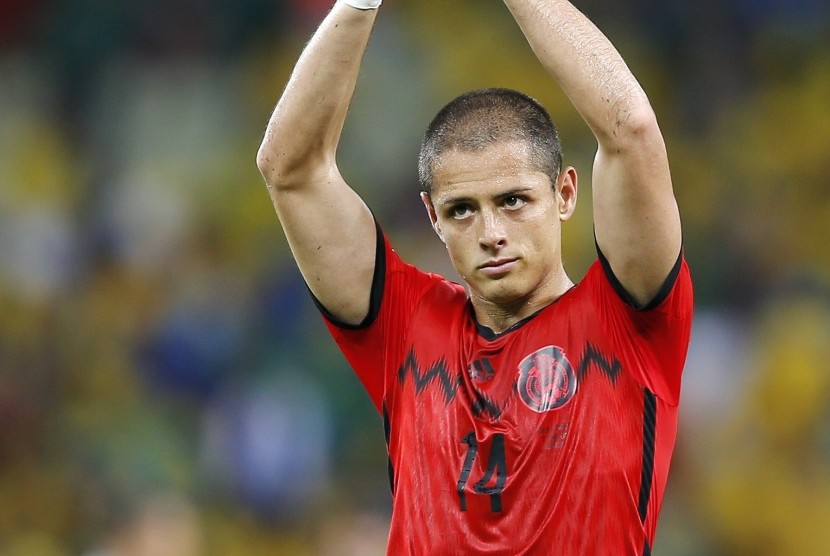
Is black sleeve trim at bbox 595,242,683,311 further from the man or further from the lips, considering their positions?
the lips

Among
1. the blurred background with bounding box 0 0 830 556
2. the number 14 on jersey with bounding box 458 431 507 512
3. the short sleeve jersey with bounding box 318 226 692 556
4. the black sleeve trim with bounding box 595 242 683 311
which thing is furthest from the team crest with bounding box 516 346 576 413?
the blurred background with bounding box 0 0 830 556

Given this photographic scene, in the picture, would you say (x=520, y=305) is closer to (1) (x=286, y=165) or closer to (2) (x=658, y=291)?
(2) (x=658, y=291)

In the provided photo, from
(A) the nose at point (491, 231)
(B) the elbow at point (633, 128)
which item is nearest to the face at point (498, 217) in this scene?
(A) the nose at point (491, 231)

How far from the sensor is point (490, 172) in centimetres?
335

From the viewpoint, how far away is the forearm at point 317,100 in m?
3.31

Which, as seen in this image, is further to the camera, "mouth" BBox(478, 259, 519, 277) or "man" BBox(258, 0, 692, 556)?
"mouth" BBox(478, 259, 519, 277)

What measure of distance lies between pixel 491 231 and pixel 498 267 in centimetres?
11

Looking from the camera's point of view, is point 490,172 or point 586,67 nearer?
point 586,67

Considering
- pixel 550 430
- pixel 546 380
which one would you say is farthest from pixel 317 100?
pixel 550 430

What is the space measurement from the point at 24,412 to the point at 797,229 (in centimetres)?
523

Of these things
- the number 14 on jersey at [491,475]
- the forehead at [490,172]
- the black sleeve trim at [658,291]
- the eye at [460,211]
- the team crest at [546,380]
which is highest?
the forehead at [490,172]

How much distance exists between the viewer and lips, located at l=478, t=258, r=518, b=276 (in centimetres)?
336

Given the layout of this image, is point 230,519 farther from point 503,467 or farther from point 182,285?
point 503,467

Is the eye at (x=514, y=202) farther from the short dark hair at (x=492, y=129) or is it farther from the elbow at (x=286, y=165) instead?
the elbow at (x=286, y=165)
